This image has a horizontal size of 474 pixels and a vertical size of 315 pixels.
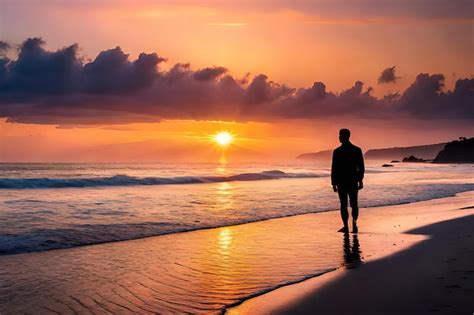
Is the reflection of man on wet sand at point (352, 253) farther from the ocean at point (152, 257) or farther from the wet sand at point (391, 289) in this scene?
the wet sand at point (391, 289)

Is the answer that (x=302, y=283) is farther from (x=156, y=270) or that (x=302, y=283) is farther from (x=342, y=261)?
(x=156, y=270)

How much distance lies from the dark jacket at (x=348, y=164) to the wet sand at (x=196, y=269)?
135 cm

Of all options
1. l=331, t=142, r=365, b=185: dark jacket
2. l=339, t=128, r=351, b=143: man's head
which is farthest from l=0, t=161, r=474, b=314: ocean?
l=339, t=128, r=351, b=143: man's head

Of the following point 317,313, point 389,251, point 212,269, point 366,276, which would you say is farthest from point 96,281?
point 389,251

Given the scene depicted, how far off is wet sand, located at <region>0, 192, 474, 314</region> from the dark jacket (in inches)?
53.2

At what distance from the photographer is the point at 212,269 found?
7605mm

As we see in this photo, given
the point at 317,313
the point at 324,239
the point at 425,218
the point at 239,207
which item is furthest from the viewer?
the point at 239,207

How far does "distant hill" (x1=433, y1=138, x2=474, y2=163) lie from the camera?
6570 inches

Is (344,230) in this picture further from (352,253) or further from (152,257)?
(152,257)

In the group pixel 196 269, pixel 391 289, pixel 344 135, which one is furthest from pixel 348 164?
pixel 391 289

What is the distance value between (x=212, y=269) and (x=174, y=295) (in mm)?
1550

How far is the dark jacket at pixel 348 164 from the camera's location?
39.6 ft

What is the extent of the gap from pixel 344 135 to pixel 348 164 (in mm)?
735

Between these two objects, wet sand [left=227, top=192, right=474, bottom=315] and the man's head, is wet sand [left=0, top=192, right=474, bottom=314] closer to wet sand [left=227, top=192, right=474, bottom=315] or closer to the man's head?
wet sand [left=227, top=192, right=474, bottom=315]
